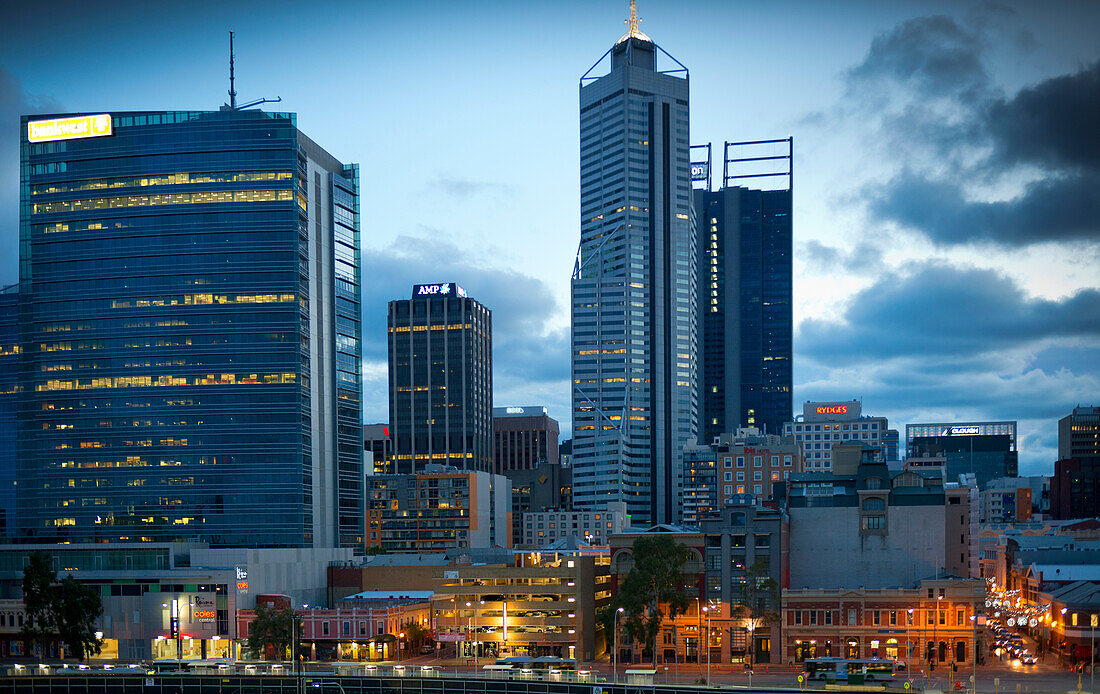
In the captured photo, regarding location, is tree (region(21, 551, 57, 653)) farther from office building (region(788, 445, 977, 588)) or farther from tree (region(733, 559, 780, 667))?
office building (region(788, 445, 977, 588))

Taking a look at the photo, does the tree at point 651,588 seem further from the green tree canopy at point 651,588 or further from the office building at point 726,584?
the office building at point 726,584

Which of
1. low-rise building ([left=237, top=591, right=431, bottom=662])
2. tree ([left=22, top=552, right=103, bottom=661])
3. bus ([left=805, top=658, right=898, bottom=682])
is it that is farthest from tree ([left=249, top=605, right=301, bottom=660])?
bus ([left=805, top=658, right=898, bottom=682])

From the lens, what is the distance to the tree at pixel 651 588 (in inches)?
6703

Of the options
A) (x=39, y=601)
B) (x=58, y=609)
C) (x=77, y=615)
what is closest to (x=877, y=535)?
(x=77, y=615)

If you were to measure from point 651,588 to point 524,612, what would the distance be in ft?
85.6

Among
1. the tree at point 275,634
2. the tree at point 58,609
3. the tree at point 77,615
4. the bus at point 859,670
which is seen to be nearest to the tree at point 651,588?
the bus at point 859,670

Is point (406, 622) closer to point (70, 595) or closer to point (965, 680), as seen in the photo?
point (70, 595)

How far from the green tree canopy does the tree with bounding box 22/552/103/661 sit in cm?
8364

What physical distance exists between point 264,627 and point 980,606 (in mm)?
105901

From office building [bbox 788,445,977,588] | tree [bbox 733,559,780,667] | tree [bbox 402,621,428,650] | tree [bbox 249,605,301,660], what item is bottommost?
tree [bbox 402,621,428,650]

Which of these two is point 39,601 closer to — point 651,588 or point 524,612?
point 524,612

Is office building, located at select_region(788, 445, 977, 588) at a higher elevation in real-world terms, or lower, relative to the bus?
higher

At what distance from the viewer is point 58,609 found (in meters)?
186

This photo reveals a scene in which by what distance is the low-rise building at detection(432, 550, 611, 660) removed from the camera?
613ft
